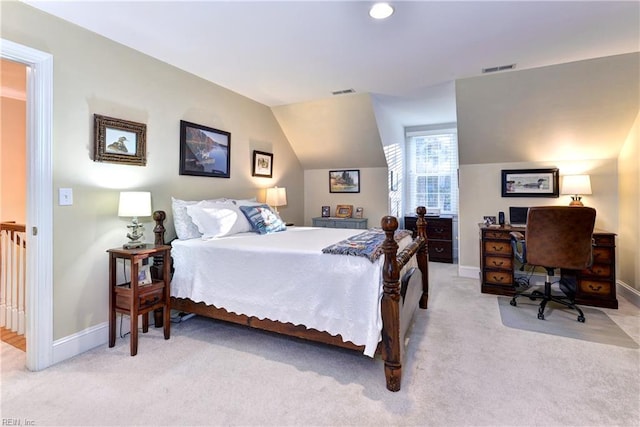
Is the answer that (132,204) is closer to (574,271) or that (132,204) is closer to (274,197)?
(274,197)

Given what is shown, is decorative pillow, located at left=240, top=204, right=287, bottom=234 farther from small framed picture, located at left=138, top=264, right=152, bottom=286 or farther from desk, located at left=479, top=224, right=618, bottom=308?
desk, located at left=479, top=224, right=618, bottom=308

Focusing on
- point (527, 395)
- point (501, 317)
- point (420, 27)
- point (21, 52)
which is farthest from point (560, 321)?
point (21, 52)

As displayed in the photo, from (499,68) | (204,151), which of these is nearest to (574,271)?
(499,68)

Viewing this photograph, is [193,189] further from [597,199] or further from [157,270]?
[597,199]

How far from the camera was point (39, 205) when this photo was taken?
2.11m

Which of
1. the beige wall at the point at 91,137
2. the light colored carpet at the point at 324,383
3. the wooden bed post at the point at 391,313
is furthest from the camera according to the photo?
the beige wall at the point at 91,137

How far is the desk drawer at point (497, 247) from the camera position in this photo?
365 centimetres

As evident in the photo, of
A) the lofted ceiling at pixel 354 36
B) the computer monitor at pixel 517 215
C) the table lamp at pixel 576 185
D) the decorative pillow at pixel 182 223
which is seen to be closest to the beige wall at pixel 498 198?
the computer monitor at pixel 517 215

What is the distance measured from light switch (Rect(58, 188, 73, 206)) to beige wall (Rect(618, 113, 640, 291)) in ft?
17.5

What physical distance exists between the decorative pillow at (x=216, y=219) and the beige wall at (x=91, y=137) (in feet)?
1.23

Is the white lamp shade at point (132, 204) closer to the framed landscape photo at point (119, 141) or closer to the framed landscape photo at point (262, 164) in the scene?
the framed landscape photo at point (119, 141)

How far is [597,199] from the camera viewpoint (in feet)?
12.2

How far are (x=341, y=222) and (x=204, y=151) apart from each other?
2.54 meters

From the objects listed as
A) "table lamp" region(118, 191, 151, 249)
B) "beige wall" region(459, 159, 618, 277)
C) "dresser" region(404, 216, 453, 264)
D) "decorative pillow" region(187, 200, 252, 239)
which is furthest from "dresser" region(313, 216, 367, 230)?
"table lamp" region(118, 191, 151, 249)
